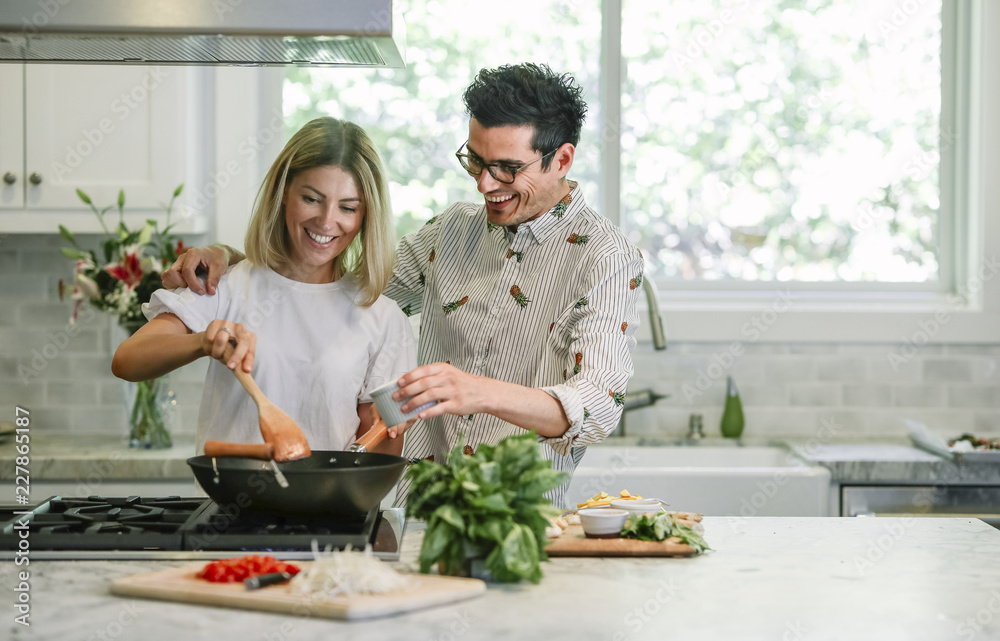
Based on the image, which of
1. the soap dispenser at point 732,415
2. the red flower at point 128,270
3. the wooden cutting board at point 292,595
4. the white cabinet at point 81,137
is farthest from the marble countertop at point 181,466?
the wooden cutting board at point 292,595

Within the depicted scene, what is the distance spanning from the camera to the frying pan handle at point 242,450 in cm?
152

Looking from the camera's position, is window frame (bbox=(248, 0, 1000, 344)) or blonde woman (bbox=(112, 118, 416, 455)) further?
window frame (bbox=(248, 0, 1000, 344))

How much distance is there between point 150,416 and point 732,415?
5.98 ft

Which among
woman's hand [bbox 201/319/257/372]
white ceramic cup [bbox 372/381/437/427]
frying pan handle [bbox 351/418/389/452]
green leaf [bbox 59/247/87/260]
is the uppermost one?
green leaf [bbox 59/247/87/260]

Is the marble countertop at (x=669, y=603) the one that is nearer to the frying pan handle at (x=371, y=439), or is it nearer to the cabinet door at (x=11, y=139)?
the frying pan handle at (x=371, y=439)

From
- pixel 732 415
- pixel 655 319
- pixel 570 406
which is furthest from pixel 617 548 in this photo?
pixel 732 415

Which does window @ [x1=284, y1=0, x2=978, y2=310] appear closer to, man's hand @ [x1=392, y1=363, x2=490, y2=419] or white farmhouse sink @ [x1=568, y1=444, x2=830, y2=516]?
white farmhouse sink @ [x1=568, y1=444, x2=830, y2=516]

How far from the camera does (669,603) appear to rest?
126 cm

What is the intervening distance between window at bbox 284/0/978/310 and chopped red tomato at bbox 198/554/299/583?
2.15 metres

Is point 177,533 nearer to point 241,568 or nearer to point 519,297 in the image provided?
point 241,568

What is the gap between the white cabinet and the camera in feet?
9.32

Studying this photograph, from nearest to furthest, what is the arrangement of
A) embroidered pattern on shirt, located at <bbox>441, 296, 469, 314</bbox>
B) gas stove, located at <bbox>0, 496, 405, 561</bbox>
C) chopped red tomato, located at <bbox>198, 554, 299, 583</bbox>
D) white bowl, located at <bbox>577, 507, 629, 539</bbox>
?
chopped red tomato, located at <bbox>198, 554, 299, 583</bbox>, gas stove, located at <bbox>0, 496, 405, 561</bbox>, white bowl, located at <bbox>577, 507, 629, 539</bbox>, embroidered pattern on shirt, located at <bbox>441, 296, 469, 314</bbox>

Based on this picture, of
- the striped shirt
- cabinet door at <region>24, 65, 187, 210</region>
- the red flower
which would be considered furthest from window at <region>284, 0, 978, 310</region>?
the striped shirt

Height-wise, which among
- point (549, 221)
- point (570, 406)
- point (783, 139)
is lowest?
point (570, 406)
